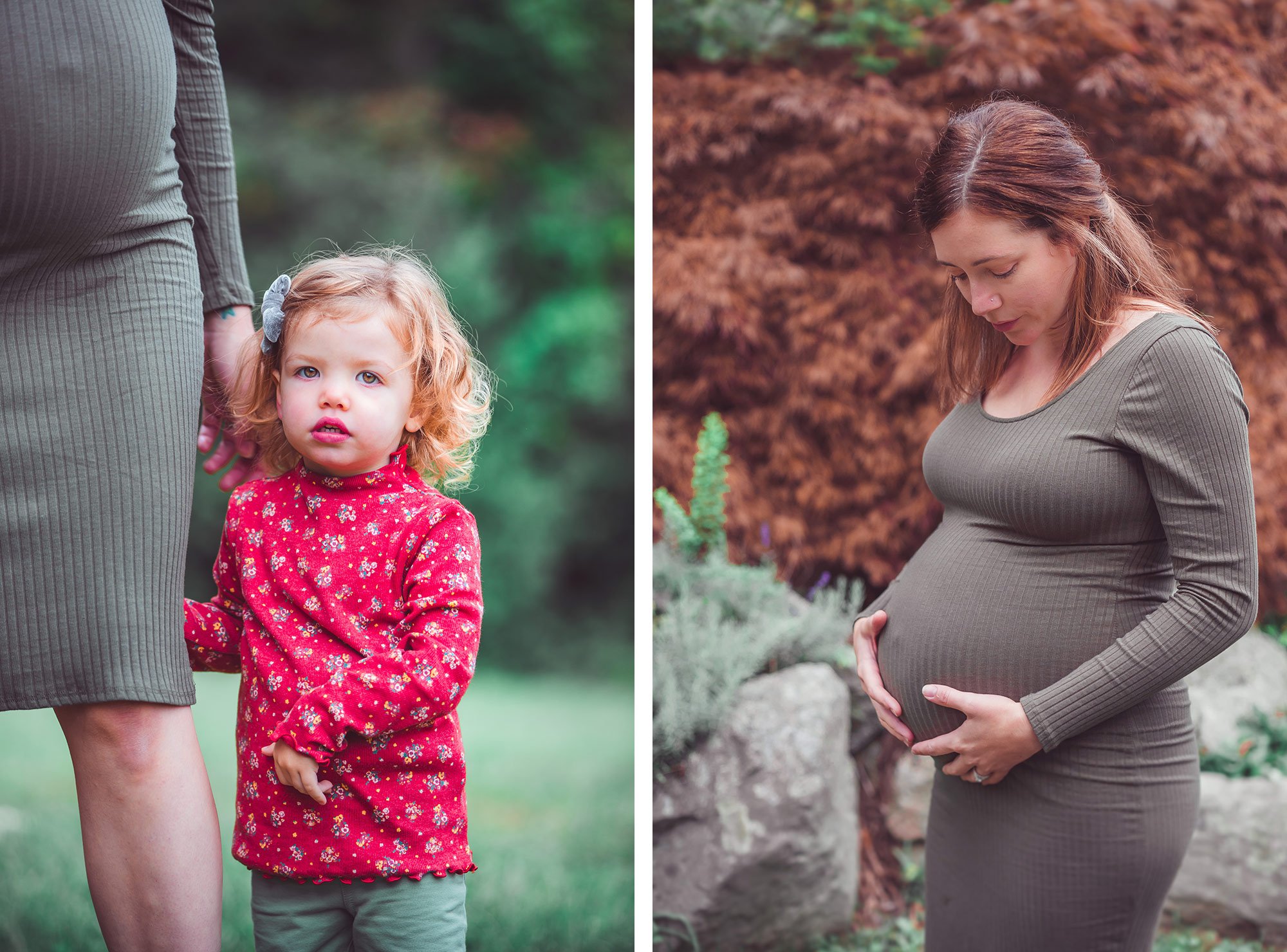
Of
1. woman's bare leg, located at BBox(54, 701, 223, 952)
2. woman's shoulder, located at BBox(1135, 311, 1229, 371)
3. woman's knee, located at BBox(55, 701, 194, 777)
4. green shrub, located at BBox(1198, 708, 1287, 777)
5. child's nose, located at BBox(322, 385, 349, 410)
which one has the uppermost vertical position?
woman's shoulder, located at BBox(1135, 311, 1229, 371)

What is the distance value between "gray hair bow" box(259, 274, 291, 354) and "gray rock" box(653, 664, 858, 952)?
174cm

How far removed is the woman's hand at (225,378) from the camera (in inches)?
60.1

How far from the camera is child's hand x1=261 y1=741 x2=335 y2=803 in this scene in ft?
3.98

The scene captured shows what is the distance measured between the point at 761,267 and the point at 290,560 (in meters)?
2.31

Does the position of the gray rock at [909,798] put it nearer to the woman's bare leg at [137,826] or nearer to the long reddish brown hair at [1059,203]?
the long reddish brown hair at [1059,203]

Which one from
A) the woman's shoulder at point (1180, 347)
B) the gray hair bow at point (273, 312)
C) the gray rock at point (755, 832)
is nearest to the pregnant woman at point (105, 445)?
the gray hair bow at point (273, 312)

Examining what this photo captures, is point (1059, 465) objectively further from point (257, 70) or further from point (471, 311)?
point (257, 70)

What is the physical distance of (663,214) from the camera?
11.2 ft

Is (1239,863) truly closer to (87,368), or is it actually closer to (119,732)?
(119,732)

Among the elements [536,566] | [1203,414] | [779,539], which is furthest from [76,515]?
[536,566]

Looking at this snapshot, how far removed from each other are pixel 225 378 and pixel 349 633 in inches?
19.4

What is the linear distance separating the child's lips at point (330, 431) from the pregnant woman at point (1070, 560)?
866mm

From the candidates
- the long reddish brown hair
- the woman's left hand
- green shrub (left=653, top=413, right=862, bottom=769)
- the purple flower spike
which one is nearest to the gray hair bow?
the long reddish brown hair

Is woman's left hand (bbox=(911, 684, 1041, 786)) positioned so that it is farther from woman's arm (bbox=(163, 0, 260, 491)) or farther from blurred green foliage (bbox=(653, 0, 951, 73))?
blurred green foliage (bbox=(653, 0, 951, 73))
